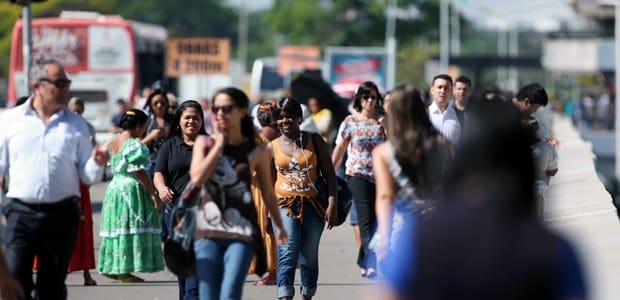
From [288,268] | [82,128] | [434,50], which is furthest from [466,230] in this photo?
[434,50]

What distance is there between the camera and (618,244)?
Answer: 1017 cm

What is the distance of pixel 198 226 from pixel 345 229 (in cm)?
980

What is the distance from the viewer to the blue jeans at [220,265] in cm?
713

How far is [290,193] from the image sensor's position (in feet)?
32.2

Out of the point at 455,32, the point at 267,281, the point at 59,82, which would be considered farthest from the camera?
the point at 455,32

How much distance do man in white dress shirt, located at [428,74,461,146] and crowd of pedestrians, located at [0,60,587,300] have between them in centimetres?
2

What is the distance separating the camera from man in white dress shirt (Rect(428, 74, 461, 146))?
1084 cm

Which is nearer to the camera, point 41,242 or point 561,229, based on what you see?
point 41,242

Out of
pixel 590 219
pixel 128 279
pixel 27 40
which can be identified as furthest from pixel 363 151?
pixel 27 40

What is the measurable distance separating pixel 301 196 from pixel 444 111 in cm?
185

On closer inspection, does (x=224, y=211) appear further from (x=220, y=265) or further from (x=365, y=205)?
(x=365, y=205)

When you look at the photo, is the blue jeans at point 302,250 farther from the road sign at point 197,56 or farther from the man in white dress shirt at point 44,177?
the road sign at point 197,56

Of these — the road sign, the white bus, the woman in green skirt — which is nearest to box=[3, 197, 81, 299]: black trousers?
the woman in green skirt

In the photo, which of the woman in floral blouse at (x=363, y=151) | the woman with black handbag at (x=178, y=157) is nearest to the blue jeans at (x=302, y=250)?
the woman with black handbag at (x=178, y=157)
